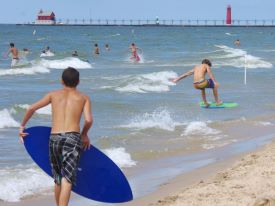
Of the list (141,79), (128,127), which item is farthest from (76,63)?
(128,127)

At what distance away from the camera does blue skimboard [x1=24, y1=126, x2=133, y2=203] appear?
6.25 meters

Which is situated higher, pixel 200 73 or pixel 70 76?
pixel 70 76

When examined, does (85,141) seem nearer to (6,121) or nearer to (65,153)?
(65,153)

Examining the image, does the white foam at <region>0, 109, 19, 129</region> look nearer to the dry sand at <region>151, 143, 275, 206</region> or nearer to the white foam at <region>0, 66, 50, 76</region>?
the dry sand at <region>151, 143, 275, 206</region>

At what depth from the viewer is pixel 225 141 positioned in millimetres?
12188

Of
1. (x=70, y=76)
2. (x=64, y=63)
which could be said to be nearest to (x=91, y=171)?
(x=70, y=76)

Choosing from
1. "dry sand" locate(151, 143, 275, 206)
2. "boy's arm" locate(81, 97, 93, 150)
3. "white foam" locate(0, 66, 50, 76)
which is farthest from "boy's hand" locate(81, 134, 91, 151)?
"white foam" locate(0, 66, 50, 76)

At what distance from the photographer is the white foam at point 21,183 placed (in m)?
8.17

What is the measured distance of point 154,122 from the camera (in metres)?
14.5

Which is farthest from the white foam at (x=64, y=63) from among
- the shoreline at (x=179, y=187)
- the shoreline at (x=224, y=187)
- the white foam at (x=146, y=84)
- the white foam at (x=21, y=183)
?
the shoreline at (x=224, y=187)

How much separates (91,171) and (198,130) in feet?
23.7

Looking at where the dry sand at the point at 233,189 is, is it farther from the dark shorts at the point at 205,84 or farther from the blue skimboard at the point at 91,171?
the dark shorts at the point at 205,84

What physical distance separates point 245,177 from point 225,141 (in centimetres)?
454

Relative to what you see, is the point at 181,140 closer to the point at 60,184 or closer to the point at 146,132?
the point at 146,132
